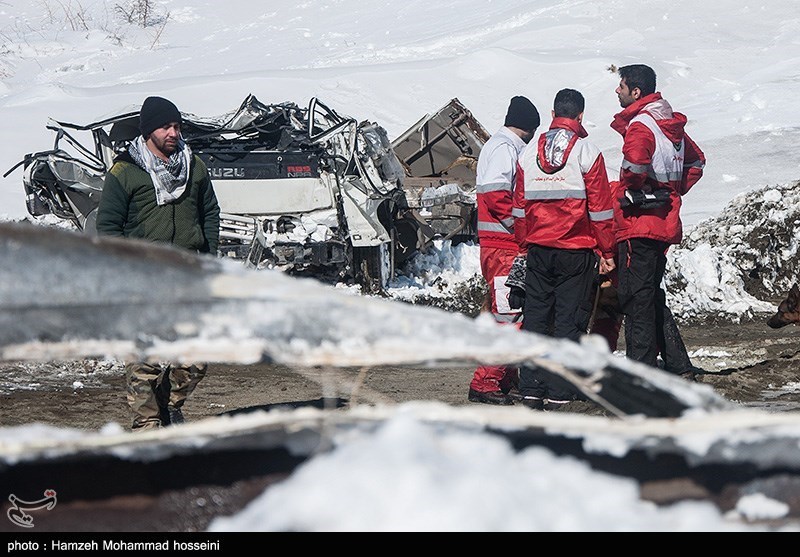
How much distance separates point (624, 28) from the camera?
2364 centimetres

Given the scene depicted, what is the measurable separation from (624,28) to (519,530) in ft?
76.1

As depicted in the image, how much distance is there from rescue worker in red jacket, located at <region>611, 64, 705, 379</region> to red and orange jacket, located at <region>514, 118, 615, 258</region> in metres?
0.27

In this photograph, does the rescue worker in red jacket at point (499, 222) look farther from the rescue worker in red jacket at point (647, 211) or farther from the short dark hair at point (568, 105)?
the rescue worker in red jacket at point (647, 211)

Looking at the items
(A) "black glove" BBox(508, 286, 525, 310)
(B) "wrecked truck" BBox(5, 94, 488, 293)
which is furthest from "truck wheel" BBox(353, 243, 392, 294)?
(A) "black glove" BBox(508, 286, 525, 310)

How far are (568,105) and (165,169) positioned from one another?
2477 millimetres

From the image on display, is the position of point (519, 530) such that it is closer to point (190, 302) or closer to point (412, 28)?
point (190, 302)

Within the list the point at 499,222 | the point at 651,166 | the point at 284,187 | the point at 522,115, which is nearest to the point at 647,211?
the point at 651,166

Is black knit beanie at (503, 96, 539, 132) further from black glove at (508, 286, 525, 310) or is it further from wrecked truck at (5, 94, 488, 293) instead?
wrecked truck at (5, 94, 488, 293)

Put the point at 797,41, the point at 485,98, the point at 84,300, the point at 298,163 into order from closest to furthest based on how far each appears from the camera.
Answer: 1. the point at 84,300
2. the point at 298,163
3. the point at 485,98
4. the point at 797,41

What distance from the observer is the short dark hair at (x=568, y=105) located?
21.3 feet

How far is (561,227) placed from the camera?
6.44 metres

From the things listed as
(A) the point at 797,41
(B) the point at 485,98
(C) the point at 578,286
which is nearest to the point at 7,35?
(B) the point at 485,98

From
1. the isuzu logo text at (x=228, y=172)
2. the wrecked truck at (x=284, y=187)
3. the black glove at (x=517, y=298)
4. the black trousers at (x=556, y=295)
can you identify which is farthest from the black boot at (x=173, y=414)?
the isuzu logo text at (x=228, y=172)

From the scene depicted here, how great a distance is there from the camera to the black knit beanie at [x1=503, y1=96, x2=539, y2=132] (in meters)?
7.20
